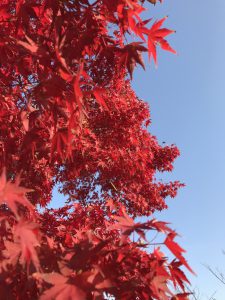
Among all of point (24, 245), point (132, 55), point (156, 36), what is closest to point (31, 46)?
point (132, 55)

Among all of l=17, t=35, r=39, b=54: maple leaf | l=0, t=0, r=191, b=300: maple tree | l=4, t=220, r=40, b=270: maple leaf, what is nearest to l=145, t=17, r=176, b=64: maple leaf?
l=0, t=0, r=191, b=300: maple tree

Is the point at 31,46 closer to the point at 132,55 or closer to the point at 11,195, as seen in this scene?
the point at 132,55

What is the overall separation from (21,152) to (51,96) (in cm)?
79

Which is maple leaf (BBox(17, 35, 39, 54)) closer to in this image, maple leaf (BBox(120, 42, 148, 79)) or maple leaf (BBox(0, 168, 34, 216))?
maple leaf (BBox(120, 42, 148, 79))

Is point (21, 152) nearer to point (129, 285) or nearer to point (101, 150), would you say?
point (129, 285)

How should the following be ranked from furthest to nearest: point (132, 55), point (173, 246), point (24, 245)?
point (132, 55) < point (173, 246) < point (24, 245)

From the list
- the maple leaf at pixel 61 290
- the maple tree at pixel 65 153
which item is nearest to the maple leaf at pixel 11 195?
the maple tree at pixel 65 153

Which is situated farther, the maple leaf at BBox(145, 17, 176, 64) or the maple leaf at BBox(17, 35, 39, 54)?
the maple leaf at BBox(145, 17, 176, 64)

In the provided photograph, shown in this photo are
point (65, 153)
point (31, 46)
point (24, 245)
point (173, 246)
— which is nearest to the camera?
point (24, 245)

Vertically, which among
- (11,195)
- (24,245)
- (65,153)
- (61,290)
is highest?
(65,153)

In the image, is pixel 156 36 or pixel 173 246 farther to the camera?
pixel 156 36

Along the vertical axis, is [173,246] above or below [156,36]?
below

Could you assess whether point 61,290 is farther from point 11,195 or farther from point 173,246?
point 173,246

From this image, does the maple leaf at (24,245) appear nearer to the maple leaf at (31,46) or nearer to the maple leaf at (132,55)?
the maple leaf at (31,46)
